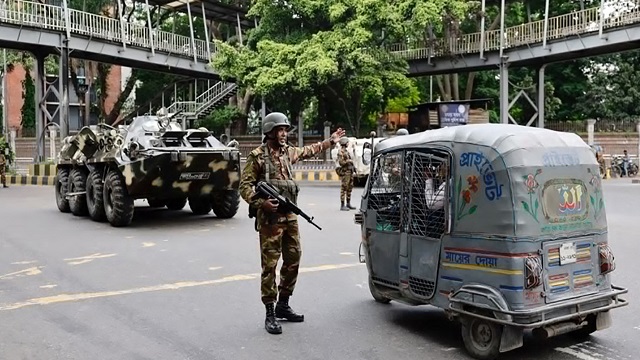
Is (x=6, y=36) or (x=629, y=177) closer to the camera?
(x=6, y=36)

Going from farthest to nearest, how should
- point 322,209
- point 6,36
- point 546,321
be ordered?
1. point 6,36
2. point 322,209
3. point 546,321

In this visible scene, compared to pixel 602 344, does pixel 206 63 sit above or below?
above

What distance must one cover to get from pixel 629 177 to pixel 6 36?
23.9 metres

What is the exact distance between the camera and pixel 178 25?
38.7 meters

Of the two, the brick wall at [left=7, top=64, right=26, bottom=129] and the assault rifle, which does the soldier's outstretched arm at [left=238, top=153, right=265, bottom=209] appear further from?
the brick wall at [left=7, top=64, right=26, bottom=129]

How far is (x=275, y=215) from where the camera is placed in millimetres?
5379

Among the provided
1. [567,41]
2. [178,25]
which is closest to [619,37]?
[567,41]

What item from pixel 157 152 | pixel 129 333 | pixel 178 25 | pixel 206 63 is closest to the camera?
pixel 129 333

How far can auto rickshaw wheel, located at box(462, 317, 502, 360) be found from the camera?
4.52 metres

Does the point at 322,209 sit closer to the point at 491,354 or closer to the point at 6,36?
the point at 491,354

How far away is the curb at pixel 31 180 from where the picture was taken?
955 inches

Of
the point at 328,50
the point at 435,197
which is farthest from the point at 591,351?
the point at 328,50

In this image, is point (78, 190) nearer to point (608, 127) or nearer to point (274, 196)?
point (274, 196)

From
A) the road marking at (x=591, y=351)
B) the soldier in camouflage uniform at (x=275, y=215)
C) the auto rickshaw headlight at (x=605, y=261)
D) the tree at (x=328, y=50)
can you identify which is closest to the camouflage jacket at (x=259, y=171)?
the soldier in camouflage uniform at (x=275, y=215)
